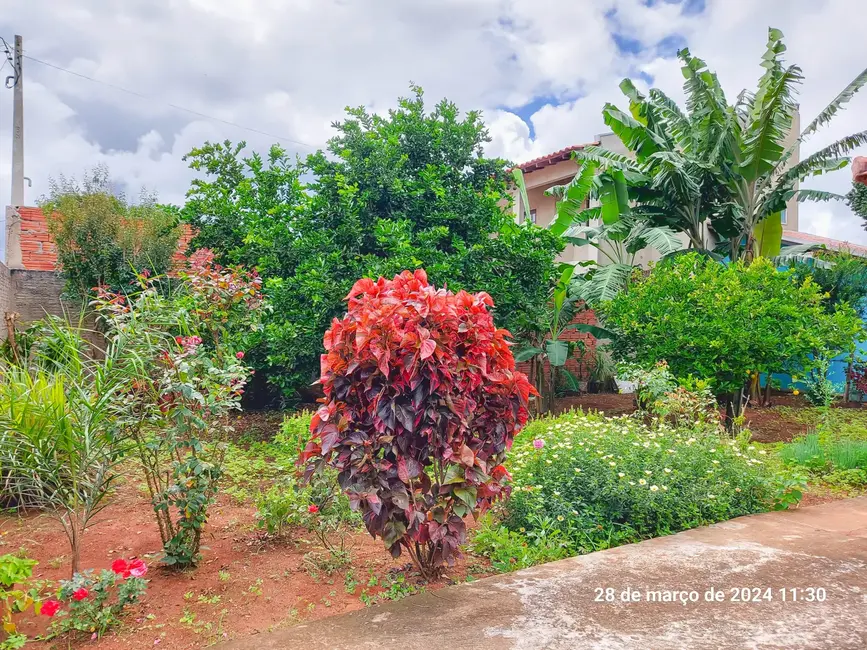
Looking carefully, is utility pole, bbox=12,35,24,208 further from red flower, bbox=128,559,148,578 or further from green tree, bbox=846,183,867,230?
green tree, bbox=846,183,867,230

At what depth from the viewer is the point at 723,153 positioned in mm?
10586

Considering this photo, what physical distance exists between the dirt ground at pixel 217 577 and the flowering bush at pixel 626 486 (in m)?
0.74

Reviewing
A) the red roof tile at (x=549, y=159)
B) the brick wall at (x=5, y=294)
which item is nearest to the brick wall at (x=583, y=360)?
the red roof tile at (x=549, y=159)

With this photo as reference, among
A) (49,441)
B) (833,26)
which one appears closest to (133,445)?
(49,441)

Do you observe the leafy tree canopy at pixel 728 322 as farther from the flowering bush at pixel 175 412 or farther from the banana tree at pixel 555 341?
the flowering bush at pixel 175 412

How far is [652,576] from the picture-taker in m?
3.30

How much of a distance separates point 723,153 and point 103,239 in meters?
10.5

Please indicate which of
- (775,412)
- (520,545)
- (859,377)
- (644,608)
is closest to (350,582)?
(520,545)

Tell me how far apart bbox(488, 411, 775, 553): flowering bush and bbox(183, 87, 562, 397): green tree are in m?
3.18

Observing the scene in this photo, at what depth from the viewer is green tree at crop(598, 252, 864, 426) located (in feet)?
26.2

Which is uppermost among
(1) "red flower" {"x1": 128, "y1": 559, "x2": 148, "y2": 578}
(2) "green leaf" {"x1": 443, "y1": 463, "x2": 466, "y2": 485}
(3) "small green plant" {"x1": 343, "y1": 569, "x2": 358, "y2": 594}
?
(2) "green leaf" {"x1": 443, "y1": 463, "x2": 466, "y2": 485}

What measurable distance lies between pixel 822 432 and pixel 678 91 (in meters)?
6.89

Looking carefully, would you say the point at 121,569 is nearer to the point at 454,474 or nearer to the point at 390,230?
the point at 454,474

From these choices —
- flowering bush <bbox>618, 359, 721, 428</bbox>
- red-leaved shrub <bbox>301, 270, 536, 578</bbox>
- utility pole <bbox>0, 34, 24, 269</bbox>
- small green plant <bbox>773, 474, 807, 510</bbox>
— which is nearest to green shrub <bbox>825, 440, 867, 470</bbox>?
flowering bush <bbox>618, 359, 721, 428</bbox>
